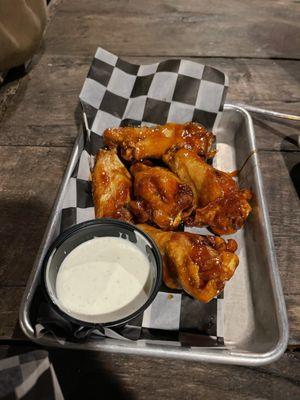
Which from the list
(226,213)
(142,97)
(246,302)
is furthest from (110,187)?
(246,302)

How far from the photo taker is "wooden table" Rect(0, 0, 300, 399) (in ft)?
4.21

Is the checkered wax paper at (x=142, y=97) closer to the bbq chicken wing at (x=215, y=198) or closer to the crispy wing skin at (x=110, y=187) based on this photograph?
the crispy wing skin at (x=110, y=187)

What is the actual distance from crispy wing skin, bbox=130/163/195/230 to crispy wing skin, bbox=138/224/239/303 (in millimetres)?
115

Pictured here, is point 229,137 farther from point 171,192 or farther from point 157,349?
point 157,349

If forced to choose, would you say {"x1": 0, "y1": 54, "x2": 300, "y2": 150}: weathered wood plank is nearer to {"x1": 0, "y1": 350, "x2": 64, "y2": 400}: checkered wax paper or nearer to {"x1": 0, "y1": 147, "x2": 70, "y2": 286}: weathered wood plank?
{"x1": 0, "y1": 147, "x2": 70, "y2": 286}: weathered wood plank

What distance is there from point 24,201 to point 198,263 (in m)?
1.01

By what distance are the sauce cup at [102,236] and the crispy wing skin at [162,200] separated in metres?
0.16

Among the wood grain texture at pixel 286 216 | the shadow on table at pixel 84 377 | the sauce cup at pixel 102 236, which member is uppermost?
the sauce cup at pixel 102 236

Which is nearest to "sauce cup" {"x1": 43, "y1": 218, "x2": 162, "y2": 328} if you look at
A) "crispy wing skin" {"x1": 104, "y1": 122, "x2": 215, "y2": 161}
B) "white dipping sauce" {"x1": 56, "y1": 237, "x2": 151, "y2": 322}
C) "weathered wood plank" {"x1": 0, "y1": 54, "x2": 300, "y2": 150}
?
"white dipping sauce" {"x1": 56, "y1": 237, "x2": 151, "y2": 322}

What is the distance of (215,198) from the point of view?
1.62 meters

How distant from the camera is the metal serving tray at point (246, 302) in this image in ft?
4.00

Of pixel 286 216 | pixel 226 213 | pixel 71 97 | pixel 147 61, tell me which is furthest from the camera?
pixel 147 61

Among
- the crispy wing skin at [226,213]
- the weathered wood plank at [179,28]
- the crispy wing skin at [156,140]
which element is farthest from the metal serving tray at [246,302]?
the weathered wood plank at [179,28]

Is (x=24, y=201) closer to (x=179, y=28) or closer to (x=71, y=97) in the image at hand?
(x=71, y=97)
